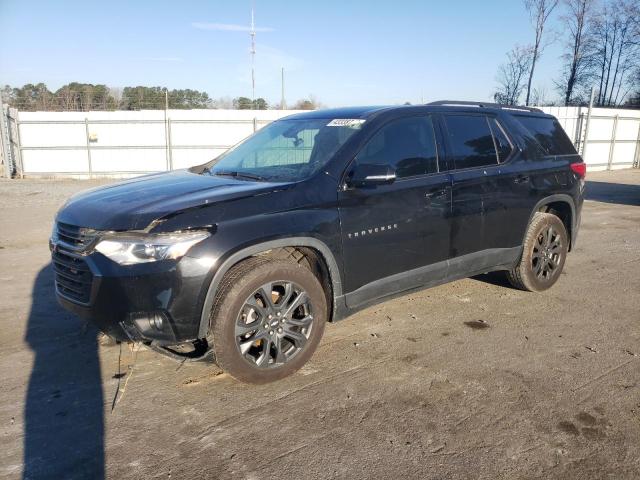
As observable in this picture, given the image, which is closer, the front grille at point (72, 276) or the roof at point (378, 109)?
the front grille at point (72, 276)

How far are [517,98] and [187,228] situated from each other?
34729mm

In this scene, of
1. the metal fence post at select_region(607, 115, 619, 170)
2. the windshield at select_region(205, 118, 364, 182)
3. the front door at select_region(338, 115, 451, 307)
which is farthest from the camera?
the metal fence post at select_region(607, 115, 619, 170)

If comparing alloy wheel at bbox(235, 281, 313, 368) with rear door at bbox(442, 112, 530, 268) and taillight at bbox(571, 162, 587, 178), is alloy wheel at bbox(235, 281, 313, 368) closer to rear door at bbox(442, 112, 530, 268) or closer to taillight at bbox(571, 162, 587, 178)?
rear door at bbox(442, 112, 530, 268)

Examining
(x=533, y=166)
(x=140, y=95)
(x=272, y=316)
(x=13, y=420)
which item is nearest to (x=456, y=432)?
(x=272, y=316)

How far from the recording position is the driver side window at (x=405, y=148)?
3.74 meters

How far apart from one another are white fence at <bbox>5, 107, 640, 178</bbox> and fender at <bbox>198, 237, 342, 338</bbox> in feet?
51.3

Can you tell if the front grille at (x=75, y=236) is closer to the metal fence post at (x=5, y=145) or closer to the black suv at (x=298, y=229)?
the black suv at (x=298, y=229)

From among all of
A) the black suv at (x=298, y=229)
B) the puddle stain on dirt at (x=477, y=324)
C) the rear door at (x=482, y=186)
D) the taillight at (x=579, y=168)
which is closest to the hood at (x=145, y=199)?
the black suv at (x=298, y=229)

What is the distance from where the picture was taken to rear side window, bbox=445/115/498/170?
4.25 m

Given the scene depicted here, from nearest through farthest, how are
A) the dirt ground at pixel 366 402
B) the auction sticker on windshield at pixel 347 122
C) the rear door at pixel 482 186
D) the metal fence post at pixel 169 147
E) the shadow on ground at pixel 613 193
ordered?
the dirt ground at pixel 366 402 → the auction sticker on windshield at pixel 347 122 → the rear door at pixel 482 186 → the shadow on ground at pixel 613 193 → the metal fence post at pixel 169 147

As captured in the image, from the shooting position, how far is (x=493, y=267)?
183 inches

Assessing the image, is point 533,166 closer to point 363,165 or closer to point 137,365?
point 363,165

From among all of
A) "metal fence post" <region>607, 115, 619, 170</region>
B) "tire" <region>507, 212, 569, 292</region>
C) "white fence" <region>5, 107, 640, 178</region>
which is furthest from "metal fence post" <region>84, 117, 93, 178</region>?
"metal fence post" <region>607, 115, 619, 170</region>

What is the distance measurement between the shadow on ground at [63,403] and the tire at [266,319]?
0.84 meters
